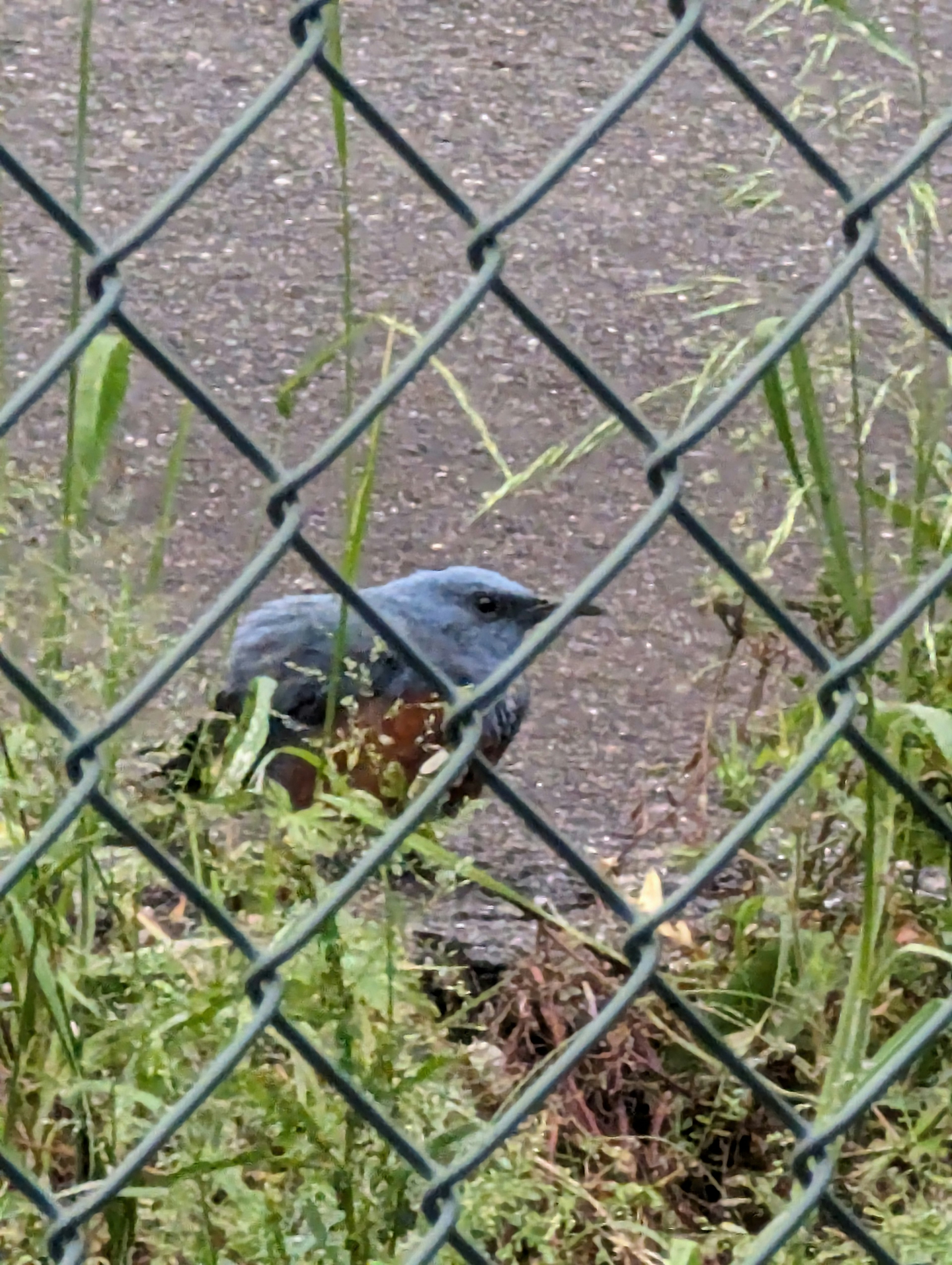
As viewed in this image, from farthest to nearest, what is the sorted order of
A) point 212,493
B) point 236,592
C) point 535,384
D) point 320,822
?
1. point 535,384
2. point 212,493
3. point 320,822
4. point 236,592

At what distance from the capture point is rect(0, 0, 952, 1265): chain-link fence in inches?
40.0

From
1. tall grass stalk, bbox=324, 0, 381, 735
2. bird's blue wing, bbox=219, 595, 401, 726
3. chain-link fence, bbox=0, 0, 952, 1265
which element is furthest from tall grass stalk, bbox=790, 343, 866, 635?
bird's blue wing, bbox=219, 595, 401, 726

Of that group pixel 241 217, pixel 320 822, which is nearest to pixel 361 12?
pixel 241 217

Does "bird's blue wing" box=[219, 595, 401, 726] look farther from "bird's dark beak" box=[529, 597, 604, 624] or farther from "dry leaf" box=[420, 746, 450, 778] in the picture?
"dry leaf" box=[420, 746, 450, 778]

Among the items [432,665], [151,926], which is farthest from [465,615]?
[432,665]

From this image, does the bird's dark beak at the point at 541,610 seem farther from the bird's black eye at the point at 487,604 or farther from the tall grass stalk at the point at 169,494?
the tall grass stalk at the point at 169,494

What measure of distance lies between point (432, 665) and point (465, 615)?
1.82 m

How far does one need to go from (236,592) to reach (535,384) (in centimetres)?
285

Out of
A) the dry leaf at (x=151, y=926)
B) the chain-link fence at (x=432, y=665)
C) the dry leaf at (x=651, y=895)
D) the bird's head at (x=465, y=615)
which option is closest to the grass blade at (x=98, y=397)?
the chain-link fence at (x=432, y=665)

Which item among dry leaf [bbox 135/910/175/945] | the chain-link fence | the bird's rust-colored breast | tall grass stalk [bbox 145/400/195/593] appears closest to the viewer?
the chain-link fence

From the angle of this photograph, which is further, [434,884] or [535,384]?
[535,384]

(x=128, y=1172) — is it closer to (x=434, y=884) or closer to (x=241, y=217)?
(x=434, y=884)

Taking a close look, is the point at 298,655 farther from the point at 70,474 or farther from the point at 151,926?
the point at 70,474

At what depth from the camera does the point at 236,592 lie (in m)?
1.08
